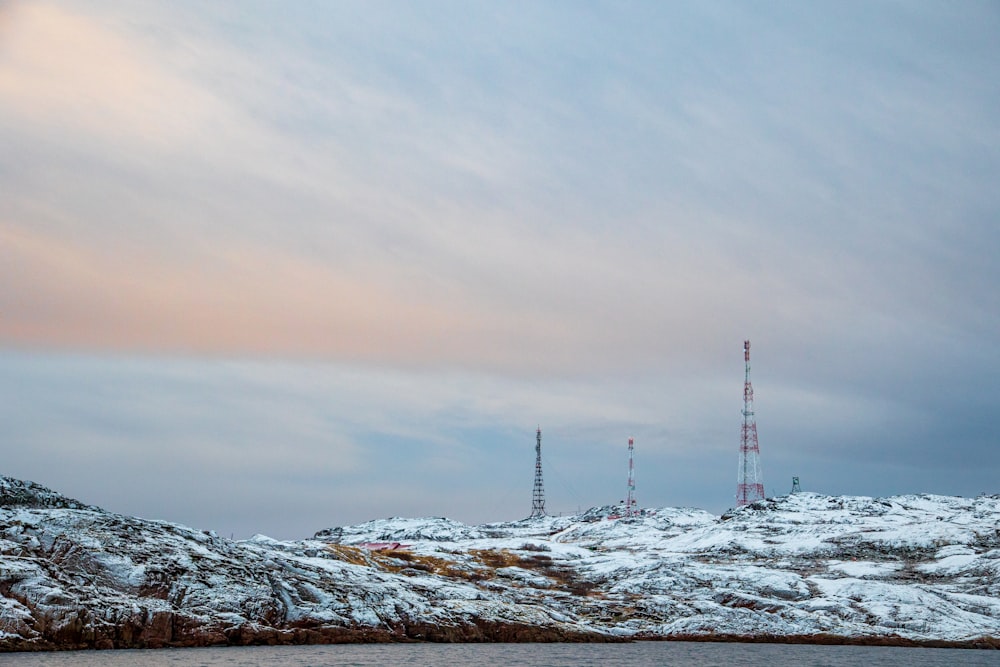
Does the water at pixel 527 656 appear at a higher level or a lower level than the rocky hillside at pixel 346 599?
lower

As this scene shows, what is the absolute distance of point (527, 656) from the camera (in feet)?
421

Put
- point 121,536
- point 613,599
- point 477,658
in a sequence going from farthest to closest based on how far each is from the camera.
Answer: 1. point 613,599
2. point 121,536
3. point 477,658

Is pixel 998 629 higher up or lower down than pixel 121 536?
lower down

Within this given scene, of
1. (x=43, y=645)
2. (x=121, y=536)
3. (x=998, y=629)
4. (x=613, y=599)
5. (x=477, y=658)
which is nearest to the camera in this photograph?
(x=43, y=645)

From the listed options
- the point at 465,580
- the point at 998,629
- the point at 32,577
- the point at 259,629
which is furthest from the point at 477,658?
the point at 998,629

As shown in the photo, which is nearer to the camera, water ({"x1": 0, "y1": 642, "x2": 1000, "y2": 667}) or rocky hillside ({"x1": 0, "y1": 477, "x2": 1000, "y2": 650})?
water ({"x1": 0, "y1": 642, "x2": 1000, "y2": 667})

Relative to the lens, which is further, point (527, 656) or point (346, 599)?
point (346, 599)

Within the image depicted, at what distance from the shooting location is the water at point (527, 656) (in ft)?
344

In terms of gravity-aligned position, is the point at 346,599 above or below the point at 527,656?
above

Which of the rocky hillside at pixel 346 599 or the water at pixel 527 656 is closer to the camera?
the water at pixel 527 656

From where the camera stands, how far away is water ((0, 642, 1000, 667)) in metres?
105

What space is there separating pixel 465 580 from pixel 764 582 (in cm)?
5957

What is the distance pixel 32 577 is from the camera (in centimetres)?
11419

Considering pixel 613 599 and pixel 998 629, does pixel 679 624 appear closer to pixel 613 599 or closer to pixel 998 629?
pixel 613 599
